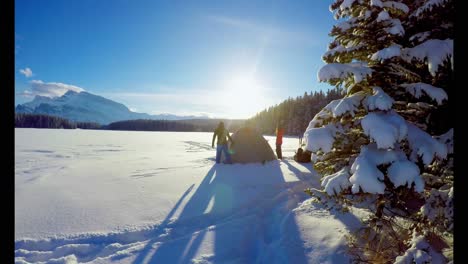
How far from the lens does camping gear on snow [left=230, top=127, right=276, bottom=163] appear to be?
35.4 ft

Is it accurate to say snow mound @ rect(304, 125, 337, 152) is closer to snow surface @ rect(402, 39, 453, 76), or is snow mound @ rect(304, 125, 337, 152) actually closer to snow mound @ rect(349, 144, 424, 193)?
snow mound @ rect(349, 144, 424, 193)

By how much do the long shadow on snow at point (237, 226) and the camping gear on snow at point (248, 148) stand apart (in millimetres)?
3406

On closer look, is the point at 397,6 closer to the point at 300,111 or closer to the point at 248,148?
the point at 248,148

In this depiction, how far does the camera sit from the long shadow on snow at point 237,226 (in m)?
3.34

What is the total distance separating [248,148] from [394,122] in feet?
27.8

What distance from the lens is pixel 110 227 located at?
4012 mm

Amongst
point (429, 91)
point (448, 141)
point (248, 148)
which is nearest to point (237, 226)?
point (448, 141)

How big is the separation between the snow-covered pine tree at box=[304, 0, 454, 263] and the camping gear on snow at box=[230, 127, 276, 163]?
7.18 metres

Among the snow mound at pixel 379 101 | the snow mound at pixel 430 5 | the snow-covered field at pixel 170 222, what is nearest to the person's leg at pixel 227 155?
the snow-covered field at pixel 170 222

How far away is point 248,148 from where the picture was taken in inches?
429

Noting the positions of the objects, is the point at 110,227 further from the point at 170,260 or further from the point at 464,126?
the point at 464,126

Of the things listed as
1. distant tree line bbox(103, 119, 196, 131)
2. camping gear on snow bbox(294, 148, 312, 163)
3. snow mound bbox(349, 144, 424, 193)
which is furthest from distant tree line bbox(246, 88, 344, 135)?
snow mound bbox(349, 144, 424, 193)

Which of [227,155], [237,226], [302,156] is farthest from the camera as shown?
[302,156]
